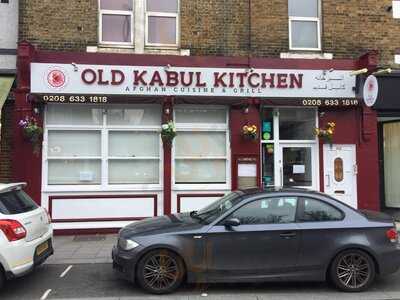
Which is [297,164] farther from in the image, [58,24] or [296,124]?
[58,24]

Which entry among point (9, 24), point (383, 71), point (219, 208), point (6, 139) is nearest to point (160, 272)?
point (219, 208)

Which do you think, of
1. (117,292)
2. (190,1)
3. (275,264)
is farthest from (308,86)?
(117,292)

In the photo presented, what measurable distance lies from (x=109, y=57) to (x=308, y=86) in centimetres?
499

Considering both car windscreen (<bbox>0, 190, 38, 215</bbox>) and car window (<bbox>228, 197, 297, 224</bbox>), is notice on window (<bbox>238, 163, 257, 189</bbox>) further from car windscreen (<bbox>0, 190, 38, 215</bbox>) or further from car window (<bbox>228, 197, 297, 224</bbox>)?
car windscreen (<bbox>0, 190, 38, 215</bbox>)

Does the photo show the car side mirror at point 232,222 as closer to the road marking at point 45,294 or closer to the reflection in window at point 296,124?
the road marking at point 45,294

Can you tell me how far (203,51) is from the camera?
12.7 meters

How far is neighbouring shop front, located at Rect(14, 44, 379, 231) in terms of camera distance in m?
12.0

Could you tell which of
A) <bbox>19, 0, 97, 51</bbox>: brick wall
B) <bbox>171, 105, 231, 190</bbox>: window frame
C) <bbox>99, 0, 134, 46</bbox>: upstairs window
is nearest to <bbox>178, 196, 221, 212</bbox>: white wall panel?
<bbox>171, 105, 231, 190</bbox>: window frame

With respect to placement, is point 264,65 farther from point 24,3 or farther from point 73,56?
point 24,3

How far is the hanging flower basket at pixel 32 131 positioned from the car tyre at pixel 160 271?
18.6 feet

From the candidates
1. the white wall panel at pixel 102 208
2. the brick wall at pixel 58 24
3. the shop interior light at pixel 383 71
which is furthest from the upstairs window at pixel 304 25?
the white wall panel at pixel 102 208

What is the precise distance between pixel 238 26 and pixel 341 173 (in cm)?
459

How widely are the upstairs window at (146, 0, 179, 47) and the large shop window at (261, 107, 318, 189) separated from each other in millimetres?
3043

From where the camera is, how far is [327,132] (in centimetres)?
1272
